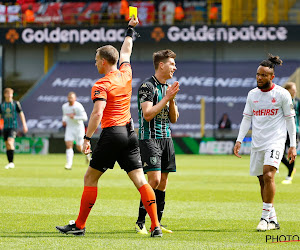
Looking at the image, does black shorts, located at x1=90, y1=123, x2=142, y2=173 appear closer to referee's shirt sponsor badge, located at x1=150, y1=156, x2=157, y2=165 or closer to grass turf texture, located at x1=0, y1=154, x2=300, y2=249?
referee's shirt sponsor badge, located at x1=150, y1=156, x2=157, y2=165

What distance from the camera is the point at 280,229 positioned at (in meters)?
8.55

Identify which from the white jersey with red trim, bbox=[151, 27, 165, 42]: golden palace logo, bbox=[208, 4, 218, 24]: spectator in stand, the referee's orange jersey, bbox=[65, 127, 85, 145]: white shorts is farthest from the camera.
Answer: bbox=[208, 4, 218, 24]: spectator in stand

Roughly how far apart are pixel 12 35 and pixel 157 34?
331 inches

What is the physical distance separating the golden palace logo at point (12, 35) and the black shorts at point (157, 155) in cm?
3314

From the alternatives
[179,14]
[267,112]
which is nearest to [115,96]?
[267,112]

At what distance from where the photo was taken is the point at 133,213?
10.2m

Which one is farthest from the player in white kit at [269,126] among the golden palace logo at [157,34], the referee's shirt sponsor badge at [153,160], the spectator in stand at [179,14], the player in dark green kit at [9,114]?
the spectator in stand at [179,14]

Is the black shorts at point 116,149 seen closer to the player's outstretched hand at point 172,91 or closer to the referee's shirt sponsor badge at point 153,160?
the referee's shirt sponsor badge at point 153,160

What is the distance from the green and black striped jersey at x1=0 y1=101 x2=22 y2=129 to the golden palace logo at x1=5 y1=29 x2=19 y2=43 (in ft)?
69.2

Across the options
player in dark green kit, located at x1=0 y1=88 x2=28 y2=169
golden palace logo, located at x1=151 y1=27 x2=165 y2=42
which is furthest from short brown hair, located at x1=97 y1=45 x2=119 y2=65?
golden palace logo, located at x1=151 y1=27 x2=165 y2=42

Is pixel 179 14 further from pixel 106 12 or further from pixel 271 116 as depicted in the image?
pixel 271 116

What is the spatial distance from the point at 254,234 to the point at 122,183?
807 cm

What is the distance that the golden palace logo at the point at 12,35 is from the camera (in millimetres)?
40094

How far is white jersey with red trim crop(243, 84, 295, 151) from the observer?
8.69 meters
